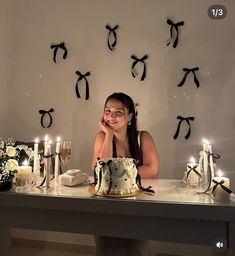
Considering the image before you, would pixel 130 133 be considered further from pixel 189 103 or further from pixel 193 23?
pixel 193 23

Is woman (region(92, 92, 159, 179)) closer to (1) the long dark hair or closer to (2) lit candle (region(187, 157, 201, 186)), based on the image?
(1) the long dark hair

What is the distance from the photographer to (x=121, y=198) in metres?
1.33

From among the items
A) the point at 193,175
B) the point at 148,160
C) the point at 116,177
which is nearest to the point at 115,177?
the point at 116,177

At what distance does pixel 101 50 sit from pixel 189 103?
91 centimetres

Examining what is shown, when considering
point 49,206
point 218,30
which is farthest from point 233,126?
point 49,206

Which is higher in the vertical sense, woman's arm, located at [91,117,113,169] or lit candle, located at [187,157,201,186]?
woman's arm, located at [91,117,113,169]

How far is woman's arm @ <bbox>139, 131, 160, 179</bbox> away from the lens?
185 centimetres

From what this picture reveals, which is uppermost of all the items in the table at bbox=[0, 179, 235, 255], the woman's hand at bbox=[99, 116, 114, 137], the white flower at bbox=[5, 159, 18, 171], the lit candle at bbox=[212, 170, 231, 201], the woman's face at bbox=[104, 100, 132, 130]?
the woman's face at bbox=[104, 100, 132, 130]

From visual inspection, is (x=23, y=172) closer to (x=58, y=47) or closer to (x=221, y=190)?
(x=221, y=190)

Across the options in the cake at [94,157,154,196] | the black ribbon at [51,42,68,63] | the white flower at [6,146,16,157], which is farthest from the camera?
the black ribbon at [51,42,68,63]

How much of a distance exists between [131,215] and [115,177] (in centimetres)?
18

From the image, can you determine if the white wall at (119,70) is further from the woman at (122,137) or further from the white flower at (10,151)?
the white flower at (10,151)

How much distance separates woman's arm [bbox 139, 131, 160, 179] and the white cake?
0.43 metres

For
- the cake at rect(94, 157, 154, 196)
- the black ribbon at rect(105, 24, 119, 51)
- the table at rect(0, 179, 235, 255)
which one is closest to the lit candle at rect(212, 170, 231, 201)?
the table at rect(0, 179, 235, 255)
